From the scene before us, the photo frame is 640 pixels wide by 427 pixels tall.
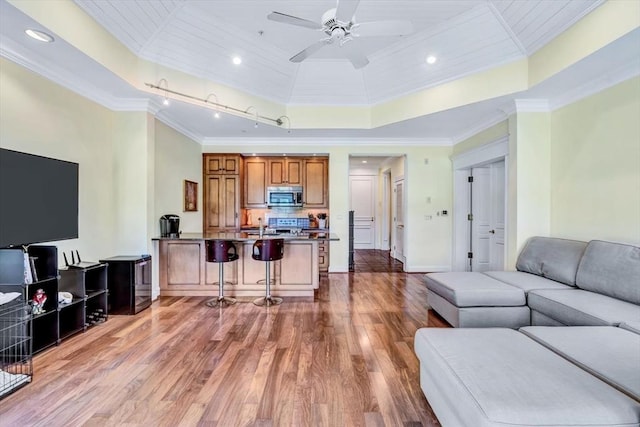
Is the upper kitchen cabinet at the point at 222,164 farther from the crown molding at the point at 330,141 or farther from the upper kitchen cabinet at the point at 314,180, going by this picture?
the upper kitchen cabinet at the point at 314,180

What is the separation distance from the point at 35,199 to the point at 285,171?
436 centimetres

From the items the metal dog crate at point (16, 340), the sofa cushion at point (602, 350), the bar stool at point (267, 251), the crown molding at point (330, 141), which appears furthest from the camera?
the crown molding at point (330, 141)

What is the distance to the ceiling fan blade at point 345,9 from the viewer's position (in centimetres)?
241

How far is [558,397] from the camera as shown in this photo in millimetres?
1339

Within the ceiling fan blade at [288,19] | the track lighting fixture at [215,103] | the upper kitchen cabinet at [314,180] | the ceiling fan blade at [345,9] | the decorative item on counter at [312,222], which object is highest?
the ceiling fan blade at [288,19]

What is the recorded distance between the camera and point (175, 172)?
522 cm

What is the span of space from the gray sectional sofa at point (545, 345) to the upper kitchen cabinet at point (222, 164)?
179 inches

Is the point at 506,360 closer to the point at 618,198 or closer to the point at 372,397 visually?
the point at 372,397

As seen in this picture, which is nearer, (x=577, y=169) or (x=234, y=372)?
(x=234, y=372)

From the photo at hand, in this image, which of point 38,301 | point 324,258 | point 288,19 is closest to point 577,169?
point 288,19

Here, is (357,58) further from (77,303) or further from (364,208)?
(364,208)

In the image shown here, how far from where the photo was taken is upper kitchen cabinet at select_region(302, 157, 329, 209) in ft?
21.6

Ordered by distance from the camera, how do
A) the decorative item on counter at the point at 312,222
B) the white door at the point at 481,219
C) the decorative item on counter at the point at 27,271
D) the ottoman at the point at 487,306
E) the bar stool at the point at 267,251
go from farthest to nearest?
the decorative item on counter at the point at 312,222 → the white door at the point at 481,219 → the bar stool at the point at 267,251 → the ottoman at the point at 487,306 → the decorative item on counter at the point at 27,271

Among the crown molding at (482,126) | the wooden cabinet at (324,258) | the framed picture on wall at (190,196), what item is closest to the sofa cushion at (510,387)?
the crown molding at (482,126)
